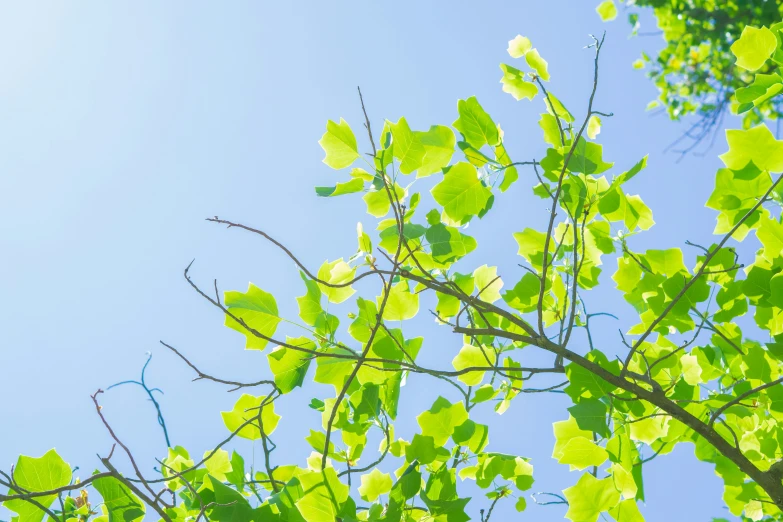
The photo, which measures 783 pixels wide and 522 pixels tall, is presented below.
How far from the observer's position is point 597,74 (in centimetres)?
A: 125

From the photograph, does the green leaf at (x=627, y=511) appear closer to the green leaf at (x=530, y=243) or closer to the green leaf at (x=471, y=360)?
the green leaf at (x=471, y=360)

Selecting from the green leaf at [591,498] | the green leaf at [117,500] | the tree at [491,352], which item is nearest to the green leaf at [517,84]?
the tree at [491,352]

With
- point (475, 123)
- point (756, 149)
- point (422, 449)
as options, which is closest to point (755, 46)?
point (756, 149)

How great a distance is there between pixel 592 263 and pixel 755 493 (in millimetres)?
784

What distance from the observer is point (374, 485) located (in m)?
1.42

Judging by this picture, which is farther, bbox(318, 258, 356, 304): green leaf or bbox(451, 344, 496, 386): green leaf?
bbox(451, 344, 496, 386): green leaf

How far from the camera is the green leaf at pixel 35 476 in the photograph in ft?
4.25

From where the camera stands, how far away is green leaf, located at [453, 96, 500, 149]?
4.68 ft

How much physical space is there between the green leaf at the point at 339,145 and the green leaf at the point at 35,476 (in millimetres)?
839

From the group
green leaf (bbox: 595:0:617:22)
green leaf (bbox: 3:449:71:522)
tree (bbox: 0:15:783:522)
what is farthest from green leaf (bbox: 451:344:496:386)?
green leaf (bbox: 595:0:617:22)

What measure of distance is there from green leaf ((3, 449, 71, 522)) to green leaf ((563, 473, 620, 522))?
3.43 feet

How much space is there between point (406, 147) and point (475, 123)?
0.21m

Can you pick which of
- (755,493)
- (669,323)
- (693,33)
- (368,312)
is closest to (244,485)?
(368,312)

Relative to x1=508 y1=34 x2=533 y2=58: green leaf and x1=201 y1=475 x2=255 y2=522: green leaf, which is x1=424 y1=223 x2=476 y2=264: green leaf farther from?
x1=201 y1=475 x2=255 y2=522: green leaf
